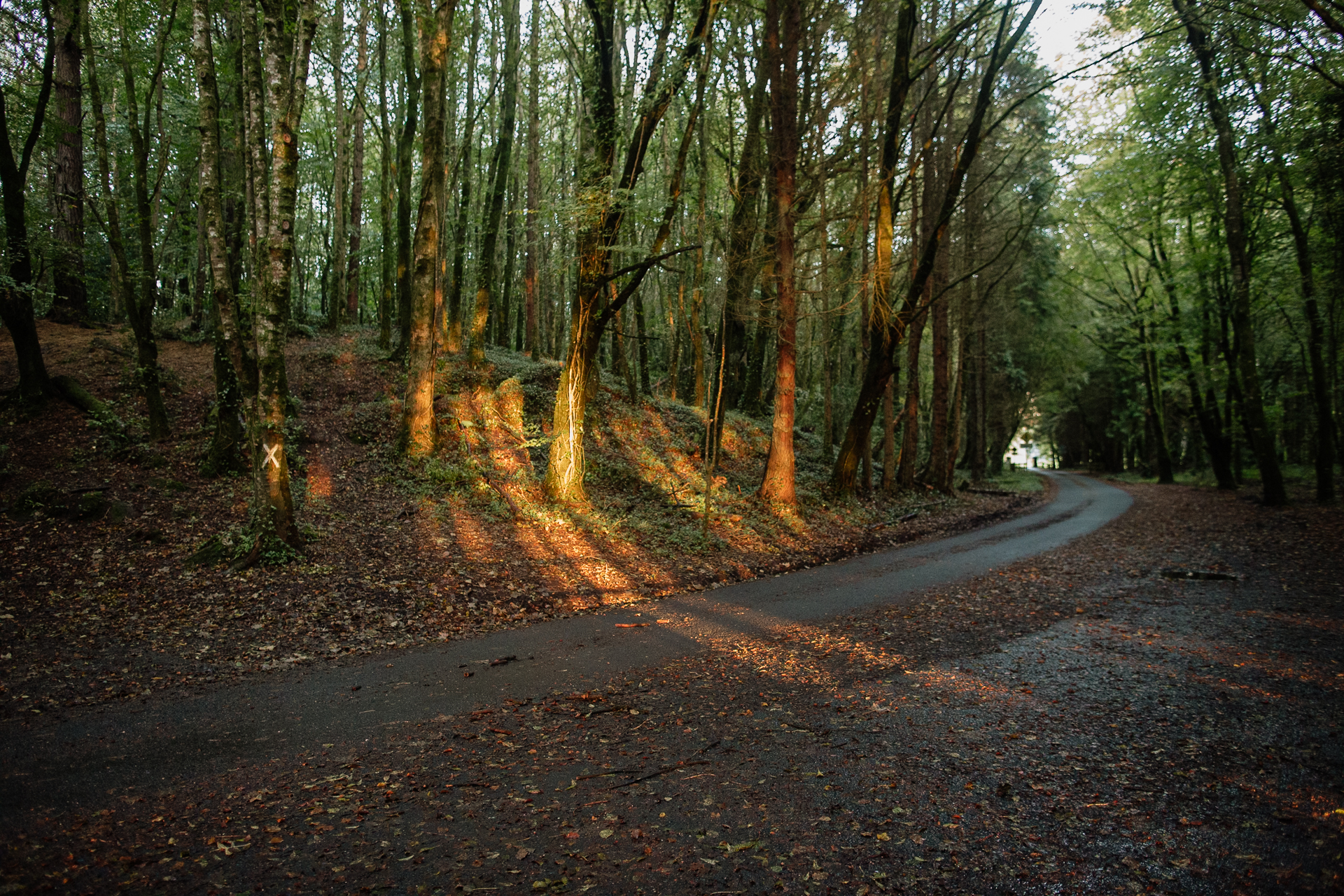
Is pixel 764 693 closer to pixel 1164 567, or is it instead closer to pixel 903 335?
pixel 1164 567

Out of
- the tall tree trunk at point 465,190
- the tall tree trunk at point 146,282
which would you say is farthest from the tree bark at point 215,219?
the tall tree trunk at point 465,190

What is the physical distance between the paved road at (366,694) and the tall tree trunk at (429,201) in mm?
6953

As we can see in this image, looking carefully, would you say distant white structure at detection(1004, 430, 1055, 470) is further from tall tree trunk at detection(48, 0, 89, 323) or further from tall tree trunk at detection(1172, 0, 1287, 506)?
tall tree trunk at detection(48, 0, 89, 323)

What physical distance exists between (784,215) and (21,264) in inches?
547

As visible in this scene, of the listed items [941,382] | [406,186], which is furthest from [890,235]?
[406,186]

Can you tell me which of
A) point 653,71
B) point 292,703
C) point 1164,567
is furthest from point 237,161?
point 1164,567

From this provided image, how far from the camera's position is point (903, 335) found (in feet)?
50.2

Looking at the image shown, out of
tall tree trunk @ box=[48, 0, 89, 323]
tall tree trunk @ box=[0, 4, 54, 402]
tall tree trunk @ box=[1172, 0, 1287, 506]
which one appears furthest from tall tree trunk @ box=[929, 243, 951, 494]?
tall tree trunk @ box=[48, 0, 89, 323]

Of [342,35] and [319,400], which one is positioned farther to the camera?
[342,35]

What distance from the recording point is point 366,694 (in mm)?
5086

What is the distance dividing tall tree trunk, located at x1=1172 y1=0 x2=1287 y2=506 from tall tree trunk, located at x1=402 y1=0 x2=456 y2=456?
55.8 feet

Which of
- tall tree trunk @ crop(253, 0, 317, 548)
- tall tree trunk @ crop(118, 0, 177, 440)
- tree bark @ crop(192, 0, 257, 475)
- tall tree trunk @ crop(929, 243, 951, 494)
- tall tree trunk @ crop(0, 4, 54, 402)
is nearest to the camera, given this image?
tall tree trunk @ crop(253, 0, 317, 548)

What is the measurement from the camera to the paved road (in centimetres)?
384

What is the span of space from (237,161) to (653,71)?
9961 millimetres
